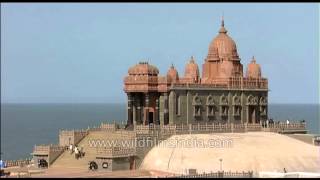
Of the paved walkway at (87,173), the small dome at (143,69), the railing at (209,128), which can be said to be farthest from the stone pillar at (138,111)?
the paved walkway at (87,173)

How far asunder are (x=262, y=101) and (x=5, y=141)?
244ft

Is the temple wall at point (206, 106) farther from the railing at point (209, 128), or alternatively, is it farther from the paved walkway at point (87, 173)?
the paved walkway at point (87, 173)

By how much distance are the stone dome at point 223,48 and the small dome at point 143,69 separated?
386 inches

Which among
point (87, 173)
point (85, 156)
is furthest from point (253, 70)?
point (87, 173)

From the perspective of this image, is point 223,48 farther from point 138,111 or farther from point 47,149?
point 47,149

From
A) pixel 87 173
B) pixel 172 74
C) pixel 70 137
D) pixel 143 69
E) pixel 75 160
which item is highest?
pixel 143 69

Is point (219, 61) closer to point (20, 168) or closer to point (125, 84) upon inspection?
point (125, 84)

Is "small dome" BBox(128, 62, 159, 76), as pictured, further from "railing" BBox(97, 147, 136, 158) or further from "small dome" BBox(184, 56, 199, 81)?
"railing" BBox(97, 147, 136, 158)

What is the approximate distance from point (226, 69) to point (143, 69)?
11.0 m

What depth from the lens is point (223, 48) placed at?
336 feet

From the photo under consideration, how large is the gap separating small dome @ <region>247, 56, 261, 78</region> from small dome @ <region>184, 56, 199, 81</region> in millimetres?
6337

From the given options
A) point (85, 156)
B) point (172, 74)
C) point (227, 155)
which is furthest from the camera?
point (172, 74)

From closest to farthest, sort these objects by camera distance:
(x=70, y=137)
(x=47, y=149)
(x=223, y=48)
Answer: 1. (x=47, y=149)
2. (x=70, y=137)
3. (x=223, y=48)

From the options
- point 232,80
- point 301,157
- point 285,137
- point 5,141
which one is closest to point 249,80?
point 232,80
